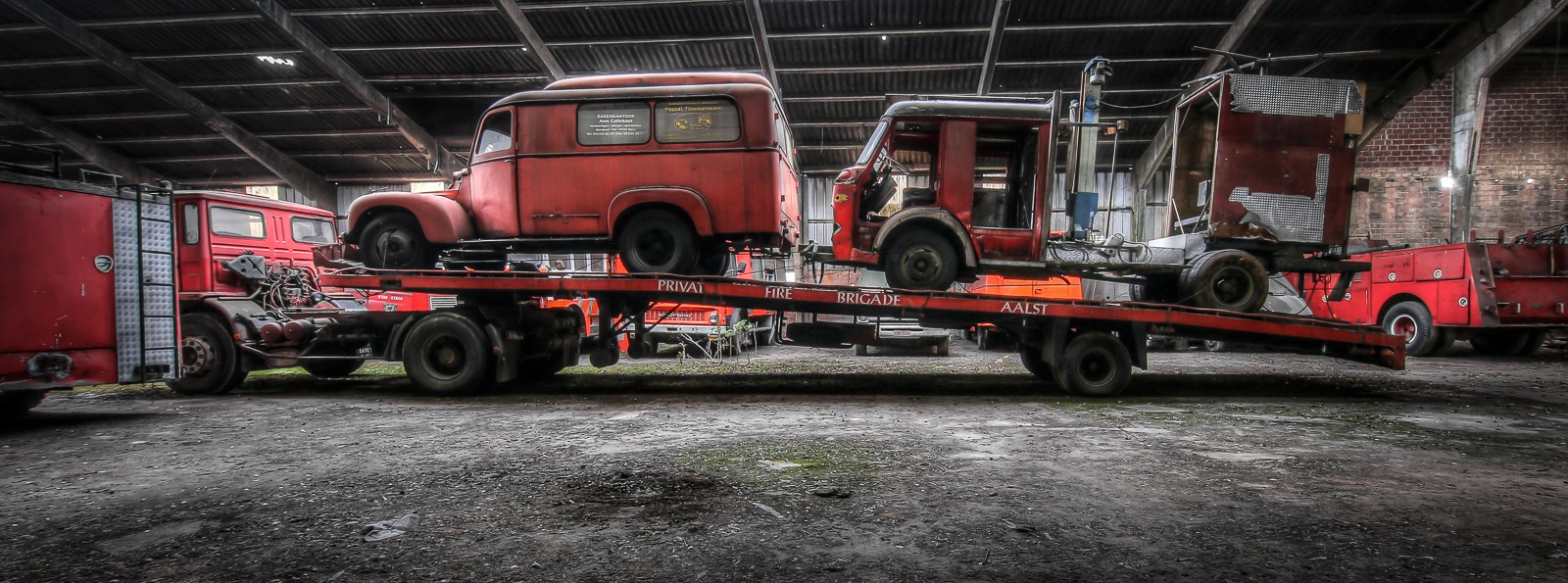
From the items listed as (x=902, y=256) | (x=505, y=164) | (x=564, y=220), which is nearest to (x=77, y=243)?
(x=505, y=164)

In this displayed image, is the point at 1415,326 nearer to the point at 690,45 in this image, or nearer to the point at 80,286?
the point at 690,45

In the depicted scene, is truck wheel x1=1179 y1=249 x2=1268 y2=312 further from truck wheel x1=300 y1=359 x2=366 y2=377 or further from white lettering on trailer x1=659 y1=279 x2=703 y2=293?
truck wheel x1=300 y1=359 x2=366 y2=377

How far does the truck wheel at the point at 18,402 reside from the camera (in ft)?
17.5

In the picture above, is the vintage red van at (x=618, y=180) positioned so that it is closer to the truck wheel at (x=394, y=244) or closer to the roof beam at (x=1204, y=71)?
the truck wheel at (x=394, y=244)

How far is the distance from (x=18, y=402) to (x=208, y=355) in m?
1.46

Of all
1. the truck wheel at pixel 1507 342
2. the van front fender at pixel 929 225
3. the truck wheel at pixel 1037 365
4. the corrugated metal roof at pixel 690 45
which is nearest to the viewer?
the van front fender at pixel 929 225

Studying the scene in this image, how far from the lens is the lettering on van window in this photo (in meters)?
6.24

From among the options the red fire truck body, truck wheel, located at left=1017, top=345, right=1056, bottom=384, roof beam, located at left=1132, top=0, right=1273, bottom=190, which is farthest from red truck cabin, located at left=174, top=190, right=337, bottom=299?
the red fire truck body

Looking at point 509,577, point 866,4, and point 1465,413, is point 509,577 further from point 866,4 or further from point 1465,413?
point 866,4

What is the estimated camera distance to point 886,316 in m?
6.38

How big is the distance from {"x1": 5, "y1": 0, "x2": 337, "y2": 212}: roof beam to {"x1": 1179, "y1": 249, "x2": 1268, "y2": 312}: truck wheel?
2055cm

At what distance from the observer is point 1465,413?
214 inches

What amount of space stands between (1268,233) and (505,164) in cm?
755

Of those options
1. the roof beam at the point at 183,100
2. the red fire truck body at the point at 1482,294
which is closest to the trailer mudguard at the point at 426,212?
the red fire truck body at the point at 1482,294
